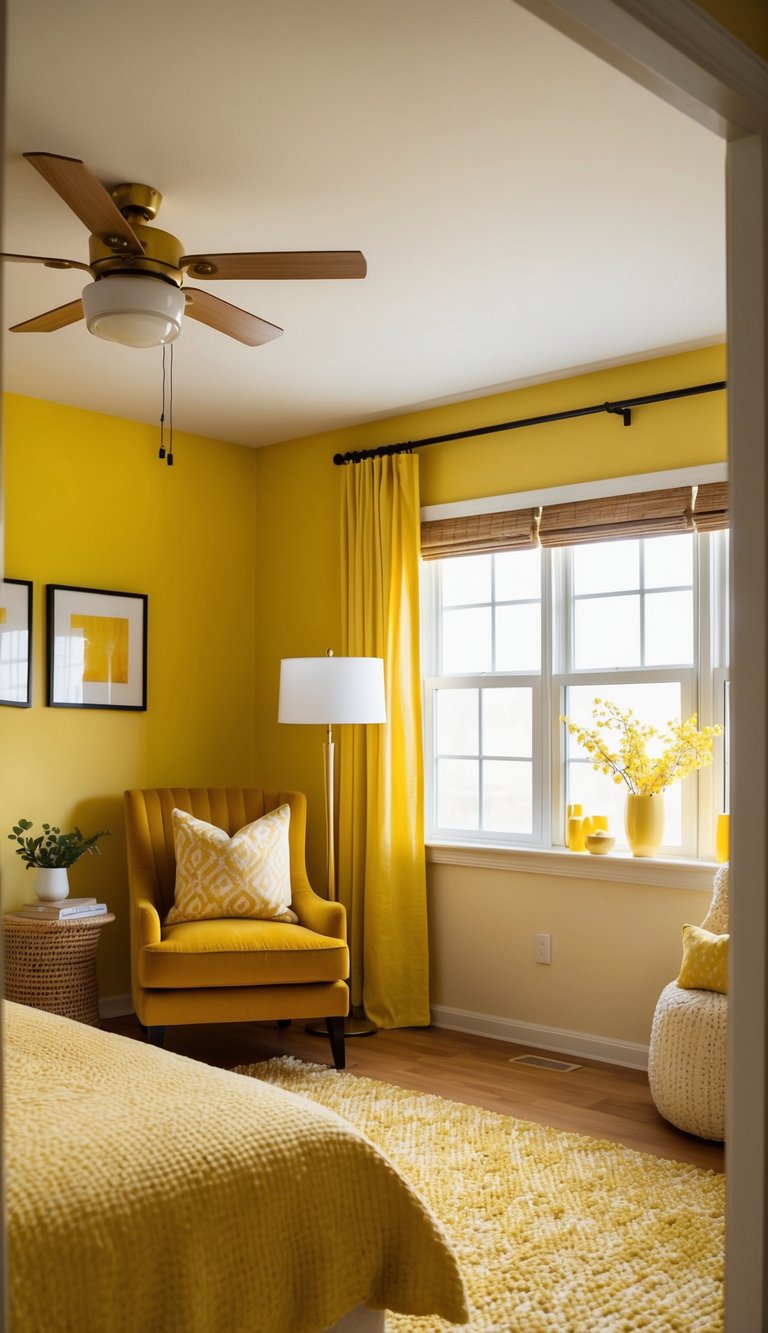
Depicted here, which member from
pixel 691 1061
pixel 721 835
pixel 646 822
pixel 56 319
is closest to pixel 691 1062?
pixel 691 1061

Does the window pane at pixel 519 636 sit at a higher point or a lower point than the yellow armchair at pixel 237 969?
higher

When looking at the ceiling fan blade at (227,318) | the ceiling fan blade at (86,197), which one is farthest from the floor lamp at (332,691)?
the ceiling fan blade at (86,197)

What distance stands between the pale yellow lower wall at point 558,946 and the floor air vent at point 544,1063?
0.18 m

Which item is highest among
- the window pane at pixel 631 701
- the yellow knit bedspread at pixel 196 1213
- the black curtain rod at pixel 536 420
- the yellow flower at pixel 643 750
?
the black curtain rod at pixel 536 420

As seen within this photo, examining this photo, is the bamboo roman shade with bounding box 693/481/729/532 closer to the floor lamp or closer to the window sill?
the window sill

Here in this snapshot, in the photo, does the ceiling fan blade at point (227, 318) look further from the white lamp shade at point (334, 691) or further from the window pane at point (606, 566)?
the window pane at point (606, 566)

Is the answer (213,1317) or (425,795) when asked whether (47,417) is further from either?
(213,1317)

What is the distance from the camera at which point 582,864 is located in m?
4.48

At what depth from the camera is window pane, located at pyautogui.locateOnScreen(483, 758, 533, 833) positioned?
4852mm

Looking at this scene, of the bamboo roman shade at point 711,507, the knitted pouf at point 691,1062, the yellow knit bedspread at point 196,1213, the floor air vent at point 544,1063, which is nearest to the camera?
the yellow knit bedspread at point 196,1213

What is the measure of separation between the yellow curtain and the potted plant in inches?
46.2

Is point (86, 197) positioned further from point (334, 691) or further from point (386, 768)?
point (386, 768)

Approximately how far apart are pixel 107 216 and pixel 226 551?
308 cm

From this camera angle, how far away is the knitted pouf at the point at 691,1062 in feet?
11.2
